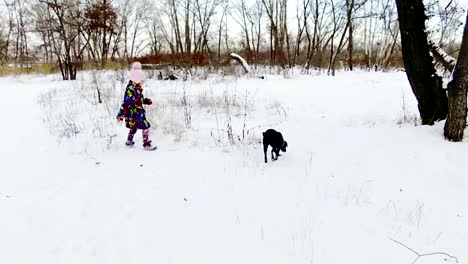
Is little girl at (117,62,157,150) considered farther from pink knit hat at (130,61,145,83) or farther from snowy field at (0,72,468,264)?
snowy field at (0,72,468,264)

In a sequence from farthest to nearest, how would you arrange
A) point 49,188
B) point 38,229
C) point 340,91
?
point 340,91, point 49,188, point 38,229

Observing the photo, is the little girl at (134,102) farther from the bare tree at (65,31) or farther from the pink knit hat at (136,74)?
the bare tree at (65,31)

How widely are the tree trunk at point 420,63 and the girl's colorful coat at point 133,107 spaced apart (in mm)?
4090

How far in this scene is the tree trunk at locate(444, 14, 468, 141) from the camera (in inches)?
158

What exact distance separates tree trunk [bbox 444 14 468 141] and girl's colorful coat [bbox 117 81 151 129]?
4.28m

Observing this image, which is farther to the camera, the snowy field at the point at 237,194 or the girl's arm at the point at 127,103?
the girl's arm at the point at 127,103

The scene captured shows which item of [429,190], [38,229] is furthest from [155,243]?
[429,190]

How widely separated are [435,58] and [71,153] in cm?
591

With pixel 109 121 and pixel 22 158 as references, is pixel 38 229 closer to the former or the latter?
pixel 22 158

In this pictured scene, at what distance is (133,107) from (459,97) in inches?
180

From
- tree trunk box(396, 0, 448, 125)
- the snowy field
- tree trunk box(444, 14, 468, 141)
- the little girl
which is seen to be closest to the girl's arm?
the little girl

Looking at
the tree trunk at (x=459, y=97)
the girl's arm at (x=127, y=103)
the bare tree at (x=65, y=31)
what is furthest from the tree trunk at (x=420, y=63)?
the bare tree at (x=65, y=31)

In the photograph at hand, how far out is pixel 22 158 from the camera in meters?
4.82

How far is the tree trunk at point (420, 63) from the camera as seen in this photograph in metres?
4.73
